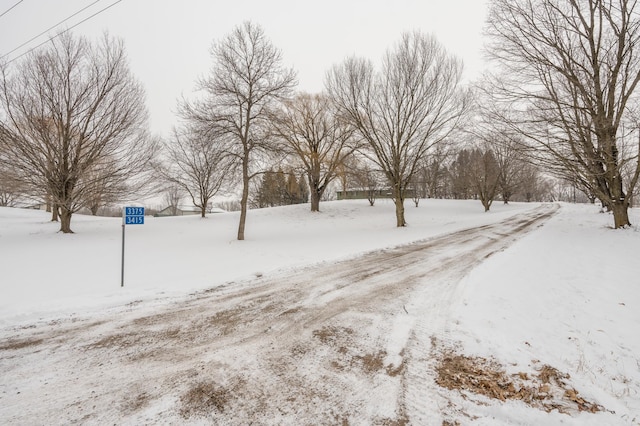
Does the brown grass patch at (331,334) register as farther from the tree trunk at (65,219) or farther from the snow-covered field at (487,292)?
the tree trunk at (65,219)

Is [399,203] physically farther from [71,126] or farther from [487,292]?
[71,126]

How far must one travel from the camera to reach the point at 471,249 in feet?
32.9

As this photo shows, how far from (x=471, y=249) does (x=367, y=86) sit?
12.7 metres

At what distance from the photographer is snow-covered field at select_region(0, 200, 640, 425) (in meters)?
2.65

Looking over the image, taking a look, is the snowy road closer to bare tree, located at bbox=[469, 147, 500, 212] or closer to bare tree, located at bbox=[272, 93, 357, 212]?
bare tree, located at bbox=[272, 93, 357, 212]

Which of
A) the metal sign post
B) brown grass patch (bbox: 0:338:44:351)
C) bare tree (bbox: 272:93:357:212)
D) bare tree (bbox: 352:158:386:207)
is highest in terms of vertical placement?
bare tree (bbox: 272:93:357:212)

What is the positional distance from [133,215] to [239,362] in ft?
17.0

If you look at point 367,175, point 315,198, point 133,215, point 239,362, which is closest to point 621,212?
point 367,175

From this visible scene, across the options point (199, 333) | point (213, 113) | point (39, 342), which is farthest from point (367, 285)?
point (213, 113)

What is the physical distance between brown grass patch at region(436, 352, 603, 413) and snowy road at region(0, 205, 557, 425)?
269 millimetres

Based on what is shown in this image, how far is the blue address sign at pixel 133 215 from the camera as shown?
20.8 feet

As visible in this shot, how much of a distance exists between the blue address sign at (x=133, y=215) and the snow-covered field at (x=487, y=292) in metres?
1.51

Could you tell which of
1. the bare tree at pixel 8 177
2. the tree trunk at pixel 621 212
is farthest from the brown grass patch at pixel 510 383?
the bare tree at pixel 8 177

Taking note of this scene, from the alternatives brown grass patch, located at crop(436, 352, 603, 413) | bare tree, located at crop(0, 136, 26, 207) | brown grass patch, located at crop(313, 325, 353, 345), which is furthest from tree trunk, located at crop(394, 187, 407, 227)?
bare tree, located at crop(0, 136, 26, 207)
